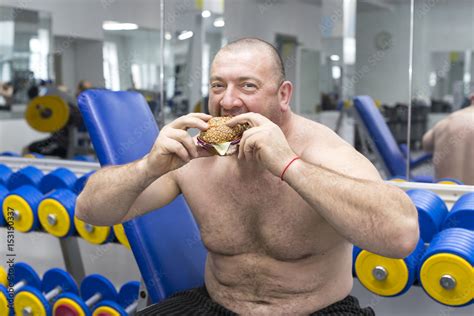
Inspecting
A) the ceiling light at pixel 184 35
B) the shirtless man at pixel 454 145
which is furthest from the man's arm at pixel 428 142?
the ceiling light at pixel 184 35

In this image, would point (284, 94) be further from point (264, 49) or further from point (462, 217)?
point (462, 217)

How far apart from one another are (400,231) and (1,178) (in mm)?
2553

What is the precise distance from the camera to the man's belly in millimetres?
1434

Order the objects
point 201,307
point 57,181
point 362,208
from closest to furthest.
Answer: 1. point 362,208
2. point 201,307
3. point 57,181

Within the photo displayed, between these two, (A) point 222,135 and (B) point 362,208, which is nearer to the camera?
(B) point 362,208

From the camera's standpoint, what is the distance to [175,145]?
134 cm

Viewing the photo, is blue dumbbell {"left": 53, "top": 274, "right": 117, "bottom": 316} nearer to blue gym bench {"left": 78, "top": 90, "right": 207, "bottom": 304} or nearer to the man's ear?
blue gym bench {"left": 78, "top": 90, "right": 207, "bottom": 304}

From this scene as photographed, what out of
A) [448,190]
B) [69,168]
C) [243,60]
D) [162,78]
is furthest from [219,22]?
[243,60]

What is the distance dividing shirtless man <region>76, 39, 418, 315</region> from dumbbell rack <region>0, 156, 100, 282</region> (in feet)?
4.08

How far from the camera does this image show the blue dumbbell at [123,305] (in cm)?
225

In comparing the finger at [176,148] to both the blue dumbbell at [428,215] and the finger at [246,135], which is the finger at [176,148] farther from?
the blue dumbbell at [428,215]

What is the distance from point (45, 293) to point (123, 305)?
1.41 feet

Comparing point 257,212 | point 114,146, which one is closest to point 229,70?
point 257,212

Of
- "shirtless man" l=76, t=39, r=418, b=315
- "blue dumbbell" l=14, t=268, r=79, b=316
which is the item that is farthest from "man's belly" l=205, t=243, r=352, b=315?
"blue dumbbell" l=14, t=268, r=79, b=316
